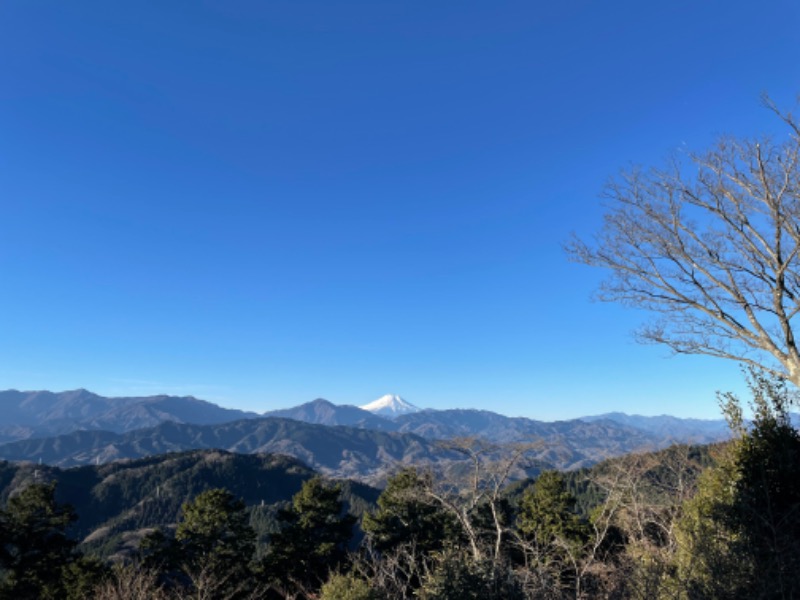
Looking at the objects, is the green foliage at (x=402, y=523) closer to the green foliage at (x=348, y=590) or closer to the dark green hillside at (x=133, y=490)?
the green foliage at (x=348, y=590)

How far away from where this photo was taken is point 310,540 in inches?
1145

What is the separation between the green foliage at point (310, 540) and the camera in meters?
27.7

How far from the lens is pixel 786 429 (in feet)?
38.5

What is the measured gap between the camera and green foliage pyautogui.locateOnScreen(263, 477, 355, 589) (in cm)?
2766

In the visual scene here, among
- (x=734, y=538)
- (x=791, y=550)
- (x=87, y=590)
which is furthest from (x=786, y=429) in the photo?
(x=87, y=590)

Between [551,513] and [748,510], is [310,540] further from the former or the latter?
[748,510]

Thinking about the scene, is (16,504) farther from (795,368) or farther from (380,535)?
(795,368)

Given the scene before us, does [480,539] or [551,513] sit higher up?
[480,539]

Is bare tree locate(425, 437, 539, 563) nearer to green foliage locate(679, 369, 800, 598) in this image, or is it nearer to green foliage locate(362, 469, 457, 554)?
green foliage locate(679, 369, 800, 598)

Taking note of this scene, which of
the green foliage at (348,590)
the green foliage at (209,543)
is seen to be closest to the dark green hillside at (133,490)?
the green foliage at (209,543)

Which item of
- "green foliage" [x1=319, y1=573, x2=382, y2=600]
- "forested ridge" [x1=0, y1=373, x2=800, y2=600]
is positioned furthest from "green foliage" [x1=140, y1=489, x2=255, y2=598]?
"green foliage" [x1=319, y1=573, x2=382, y2=600]

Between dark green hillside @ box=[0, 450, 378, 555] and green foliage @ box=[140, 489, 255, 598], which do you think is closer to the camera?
green foliage @ box=[140, 489, 255, 598]

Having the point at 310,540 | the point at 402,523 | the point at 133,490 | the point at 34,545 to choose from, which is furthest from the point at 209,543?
the point at 133,490

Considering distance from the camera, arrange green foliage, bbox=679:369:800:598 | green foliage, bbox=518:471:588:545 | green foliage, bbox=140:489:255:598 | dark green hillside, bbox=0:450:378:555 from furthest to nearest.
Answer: dark green hillside, bbox=0:450:378:555 < green foliage, bbox=518:471:588:545 < green foliage, bbox=140:489:255:598 < green foliage, bbox=679:369:800:598
